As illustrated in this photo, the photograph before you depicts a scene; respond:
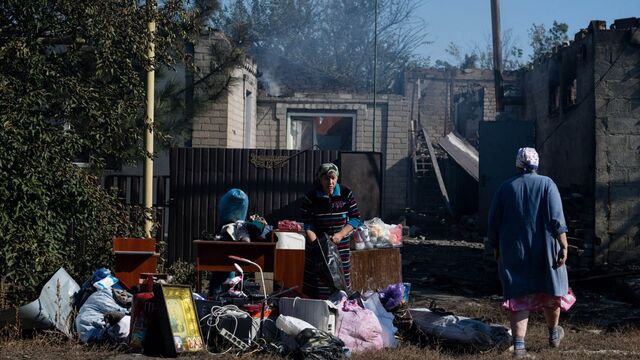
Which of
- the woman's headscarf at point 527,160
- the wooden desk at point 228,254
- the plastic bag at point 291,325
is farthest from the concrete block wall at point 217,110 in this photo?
the woman's headscarf at point 527,160

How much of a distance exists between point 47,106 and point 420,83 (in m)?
24.7

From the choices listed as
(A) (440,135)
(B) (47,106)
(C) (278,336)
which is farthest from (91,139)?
(A) (440,135)

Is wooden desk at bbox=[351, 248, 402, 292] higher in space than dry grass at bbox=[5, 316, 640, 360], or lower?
higher

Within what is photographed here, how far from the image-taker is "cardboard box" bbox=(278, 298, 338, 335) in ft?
24.7

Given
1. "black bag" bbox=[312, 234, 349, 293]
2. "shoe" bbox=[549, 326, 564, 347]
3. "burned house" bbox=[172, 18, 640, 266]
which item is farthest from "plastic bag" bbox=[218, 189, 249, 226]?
"burned house" bbox=[172, 18, 640, 266]

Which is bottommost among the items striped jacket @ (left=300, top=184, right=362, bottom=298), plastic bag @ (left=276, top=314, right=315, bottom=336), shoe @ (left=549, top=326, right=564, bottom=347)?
shoe @ (left=549, top=326, right=564, bottom=347)

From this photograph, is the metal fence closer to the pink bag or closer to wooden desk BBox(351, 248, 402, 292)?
wooden desk BBox(351, 248, 402, 292)

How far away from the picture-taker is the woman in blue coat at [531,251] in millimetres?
7496

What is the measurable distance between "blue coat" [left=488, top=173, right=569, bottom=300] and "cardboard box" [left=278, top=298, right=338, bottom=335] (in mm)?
1548

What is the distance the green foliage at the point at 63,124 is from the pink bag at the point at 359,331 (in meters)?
3.10

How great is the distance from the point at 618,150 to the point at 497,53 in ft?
30.9

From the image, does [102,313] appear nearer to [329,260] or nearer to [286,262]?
[329,260]

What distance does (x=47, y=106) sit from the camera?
9422 millimetres

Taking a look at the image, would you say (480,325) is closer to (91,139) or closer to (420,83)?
(91,139)
